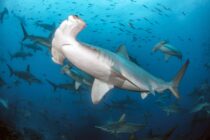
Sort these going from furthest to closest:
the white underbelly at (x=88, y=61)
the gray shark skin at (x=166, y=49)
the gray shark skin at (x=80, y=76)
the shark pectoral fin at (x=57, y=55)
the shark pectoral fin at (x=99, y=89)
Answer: the gray shark skin at (x=166, y=49)
the gray shark skin at (x=80, y=76)
the shark pectoral fin at (x=99, y=89)
the shark pectoral fin at (x=57, y=55)
the white underbelly at (x=88, y=61)

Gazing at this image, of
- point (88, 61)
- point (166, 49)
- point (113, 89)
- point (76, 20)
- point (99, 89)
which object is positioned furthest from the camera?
point (113, 89)

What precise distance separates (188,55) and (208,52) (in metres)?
5.08

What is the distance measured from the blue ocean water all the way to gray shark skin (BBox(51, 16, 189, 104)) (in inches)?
83.2

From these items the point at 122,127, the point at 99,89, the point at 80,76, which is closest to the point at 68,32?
the point at 99,89

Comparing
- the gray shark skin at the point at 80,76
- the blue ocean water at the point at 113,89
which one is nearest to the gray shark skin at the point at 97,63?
the blue ocean water at the point at 113,89

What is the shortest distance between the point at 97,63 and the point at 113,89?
13.6m

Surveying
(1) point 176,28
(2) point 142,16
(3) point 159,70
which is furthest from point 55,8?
(3) point 159,70

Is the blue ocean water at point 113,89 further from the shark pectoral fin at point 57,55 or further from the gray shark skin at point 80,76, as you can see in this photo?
the shark pectoral fin at point 57,55

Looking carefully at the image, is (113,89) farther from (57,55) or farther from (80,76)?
(57,55)

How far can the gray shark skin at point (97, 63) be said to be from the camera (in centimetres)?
210

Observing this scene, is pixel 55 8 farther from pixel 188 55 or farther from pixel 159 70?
pixel 159 70

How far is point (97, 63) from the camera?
237 centimetres

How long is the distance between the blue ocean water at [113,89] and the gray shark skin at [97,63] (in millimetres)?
2114

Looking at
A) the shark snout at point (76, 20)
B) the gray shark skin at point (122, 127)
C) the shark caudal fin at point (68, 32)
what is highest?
the shark snout at point (76, 20)
